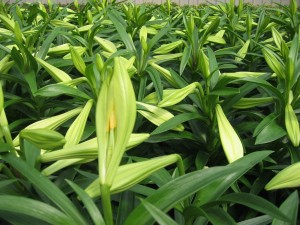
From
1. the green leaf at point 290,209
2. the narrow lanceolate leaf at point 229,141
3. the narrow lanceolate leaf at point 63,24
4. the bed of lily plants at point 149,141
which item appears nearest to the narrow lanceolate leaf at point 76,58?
the bed of lily plants at point 149,141

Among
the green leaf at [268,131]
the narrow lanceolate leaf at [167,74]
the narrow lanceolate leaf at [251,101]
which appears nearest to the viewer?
the green leaf at [268,131]

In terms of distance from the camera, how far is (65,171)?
0.75 m

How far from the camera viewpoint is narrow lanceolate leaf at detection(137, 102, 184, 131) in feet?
2.95

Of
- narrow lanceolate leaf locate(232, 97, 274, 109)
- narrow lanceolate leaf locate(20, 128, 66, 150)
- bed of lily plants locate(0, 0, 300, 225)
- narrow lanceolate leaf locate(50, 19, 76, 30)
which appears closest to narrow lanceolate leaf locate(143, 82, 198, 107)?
bed of lily plants locate(0, 0, 300, 225)

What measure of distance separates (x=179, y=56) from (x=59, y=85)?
50 cm

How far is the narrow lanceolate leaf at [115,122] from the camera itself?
0.50 meters

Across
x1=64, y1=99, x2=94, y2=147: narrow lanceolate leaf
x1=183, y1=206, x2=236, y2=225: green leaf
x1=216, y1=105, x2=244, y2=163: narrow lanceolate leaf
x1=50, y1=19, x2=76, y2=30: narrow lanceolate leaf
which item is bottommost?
x1=183, y1=206, x2=236, y2=225: green leaf

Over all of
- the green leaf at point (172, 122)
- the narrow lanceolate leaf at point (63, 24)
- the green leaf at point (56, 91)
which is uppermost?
the green leaf at point (56, 91)

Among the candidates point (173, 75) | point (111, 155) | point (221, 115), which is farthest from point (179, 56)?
point (111, 155)

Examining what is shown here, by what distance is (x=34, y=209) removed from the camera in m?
0.53

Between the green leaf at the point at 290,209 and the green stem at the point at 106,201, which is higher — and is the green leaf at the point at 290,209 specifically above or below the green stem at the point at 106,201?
below

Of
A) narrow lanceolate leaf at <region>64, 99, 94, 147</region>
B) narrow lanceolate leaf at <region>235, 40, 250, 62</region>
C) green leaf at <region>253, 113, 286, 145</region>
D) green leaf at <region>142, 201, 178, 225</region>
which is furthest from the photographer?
narrow lanceolate leaf at <region>235, 40, 250, 62</region>

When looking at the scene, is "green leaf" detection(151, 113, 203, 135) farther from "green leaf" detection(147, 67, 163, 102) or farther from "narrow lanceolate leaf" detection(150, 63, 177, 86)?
"narrow lanceolate leaf" detection(150, 63, 177, 86)

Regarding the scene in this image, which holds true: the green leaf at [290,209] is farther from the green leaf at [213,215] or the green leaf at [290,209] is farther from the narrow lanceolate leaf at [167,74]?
the narrow lanceolate leaf at [167,74]
